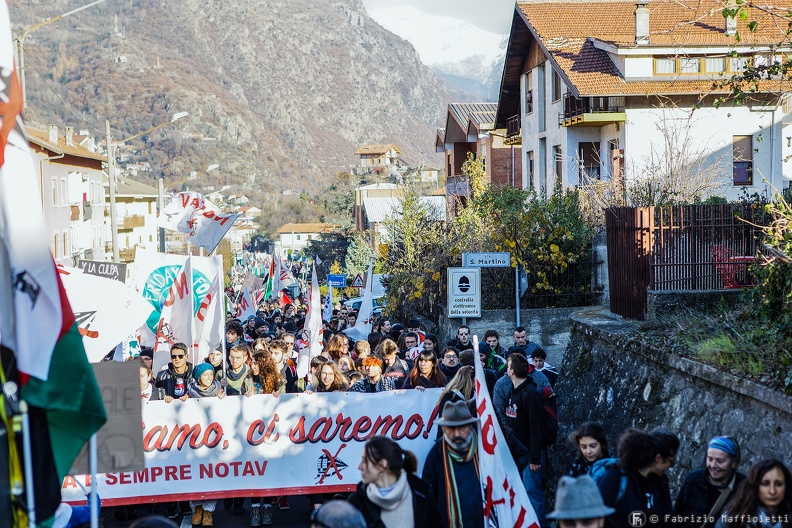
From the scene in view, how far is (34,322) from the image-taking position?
4.15 m

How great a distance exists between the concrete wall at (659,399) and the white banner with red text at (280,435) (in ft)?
6.46

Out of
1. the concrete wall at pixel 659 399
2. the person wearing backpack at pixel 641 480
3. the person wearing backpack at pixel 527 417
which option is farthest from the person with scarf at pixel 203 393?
the person wearing backpack at pixel 641 480

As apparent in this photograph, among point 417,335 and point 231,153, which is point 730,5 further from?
point 231,153

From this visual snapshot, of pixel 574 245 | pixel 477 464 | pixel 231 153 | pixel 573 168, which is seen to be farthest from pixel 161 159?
pixel 477 464

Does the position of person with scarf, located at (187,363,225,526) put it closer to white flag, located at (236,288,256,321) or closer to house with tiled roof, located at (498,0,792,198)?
white flag, located at (236,288,256,321)

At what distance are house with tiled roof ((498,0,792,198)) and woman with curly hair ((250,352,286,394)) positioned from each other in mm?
16052

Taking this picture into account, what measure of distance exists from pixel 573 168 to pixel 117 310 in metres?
20.4

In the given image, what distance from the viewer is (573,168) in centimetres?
2939

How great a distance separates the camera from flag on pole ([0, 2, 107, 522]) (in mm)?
4098

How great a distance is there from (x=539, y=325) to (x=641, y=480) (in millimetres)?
12376

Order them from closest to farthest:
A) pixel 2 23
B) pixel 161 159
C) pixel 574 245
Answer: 1. pixel 2 23
2. pixel 574 245
3. pixel 161 159

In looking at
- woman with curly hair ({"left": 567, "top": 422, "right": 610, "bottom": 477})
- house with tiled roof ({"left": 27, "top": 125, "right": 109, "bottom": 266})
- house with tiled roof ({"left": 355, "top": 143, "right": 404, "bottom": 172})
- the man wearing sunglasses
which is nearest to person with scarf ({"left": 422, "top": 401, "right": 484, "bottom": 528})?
woman with curly hair ({"left": 567, "top": 422, "right": 610, "bottom": 477})

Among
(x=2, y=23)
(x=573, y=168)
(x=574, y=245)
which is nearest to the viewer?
(x=2, y=23)

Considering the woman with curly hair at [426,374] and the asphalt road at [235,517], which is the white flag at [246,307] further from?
the woman with curly hair at [426,374]
